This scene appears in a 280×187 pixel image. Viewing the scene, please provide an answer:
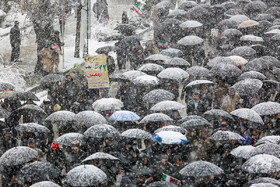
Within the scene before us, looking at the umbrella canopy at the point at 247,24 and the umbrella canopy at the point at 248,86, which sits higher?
the umbrella canopy at the point at 247,24

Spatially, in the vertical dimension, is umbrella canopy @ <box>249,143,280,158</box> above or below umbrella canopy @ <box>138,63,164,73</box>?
below

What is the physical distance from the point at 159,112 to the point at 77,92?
2980 millimetres

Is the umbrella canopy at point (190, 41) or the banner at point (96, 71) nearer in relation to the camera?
the banner at point (96, 71)

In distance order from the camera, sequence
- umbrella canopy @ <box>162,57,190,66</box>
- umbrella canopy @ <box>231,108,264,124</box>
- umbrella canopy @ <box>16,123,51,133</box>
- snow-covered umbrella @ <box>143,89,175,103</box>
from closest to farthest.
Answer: umbrella canopy @ <box>16,123,51,133</box>
umbrella canopy @ <box>231,108,264,124</box>
snow-covered umbrella @ <box>143,89,175,103</box>
umbrella canopy @ <box>162,57,190,66</box>

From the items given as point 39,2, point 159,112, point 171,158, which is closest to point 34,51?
point 39,2

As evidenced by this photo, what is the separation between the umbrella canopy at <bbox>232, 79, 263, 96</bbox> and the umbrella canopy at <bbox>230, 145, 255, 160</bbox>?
330cm

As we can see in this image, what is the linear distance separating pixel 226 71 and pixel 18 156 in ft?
22.7

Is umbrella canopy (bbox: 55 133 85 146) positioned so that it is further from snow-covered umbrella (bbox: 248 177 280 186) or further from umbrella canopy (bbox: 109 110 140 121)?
snow-covered umbrella (bbox: 248 177 280 186)

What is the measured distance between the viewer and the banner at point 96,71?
1376 centimetres

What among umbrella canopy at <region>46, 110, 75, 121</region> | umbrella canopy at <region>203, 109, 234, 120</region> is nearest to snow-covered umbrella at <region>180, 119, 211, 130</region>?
umbrella canopy at <region>203, 109, 234, 120</region>

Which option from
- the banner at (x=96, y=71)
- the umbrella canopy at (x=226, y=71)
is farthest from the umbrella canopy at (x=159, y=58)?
the banner at (x=96, y=71)

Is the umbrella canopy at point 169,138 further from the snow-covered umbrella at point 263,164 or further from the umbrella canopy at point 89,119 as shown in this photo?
the umbrella canopy at point 89,119

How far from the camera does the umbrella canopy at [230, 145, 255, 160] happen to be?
954 centimetres

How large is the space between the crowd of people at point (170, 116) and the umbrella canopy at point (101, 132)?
8 cm
